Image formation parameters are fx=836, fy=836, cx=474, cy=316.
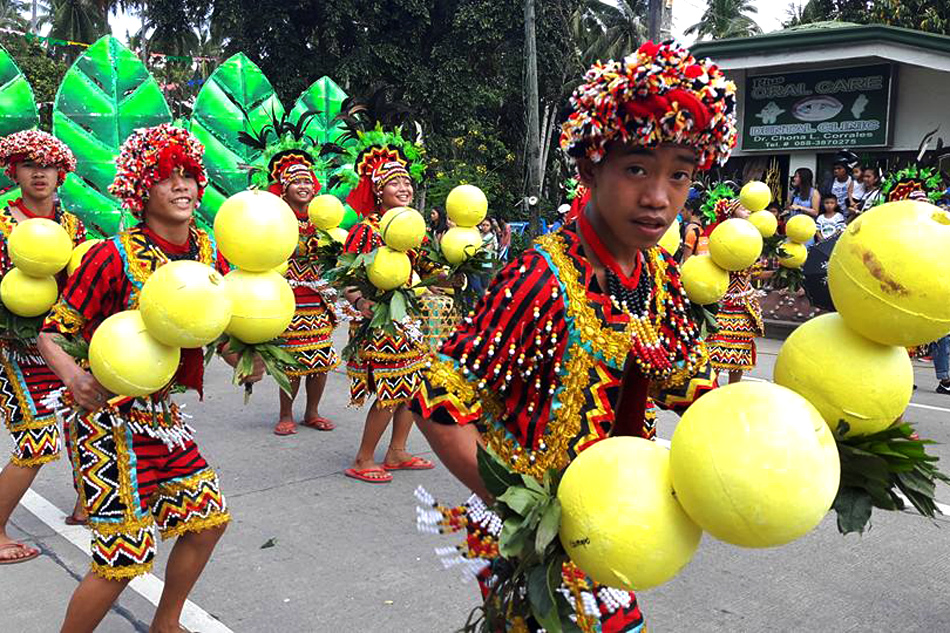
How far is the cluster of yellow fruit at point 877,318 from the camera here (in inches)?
53.5

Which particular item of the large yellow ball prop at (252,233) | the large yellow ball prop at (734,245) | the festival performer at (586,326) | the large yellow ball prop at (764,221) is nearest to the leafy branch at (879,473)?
the festival performer at (586,326)

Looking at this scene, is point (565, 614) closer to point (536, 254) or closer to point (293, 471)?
point (536, 254)

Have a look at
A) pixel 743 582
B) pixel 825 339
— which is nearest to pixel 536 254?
pixel 825 339

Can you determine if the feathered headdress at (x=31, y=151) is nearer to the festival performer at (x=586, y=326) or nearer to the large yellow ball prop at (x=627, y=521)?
the festival performer at (x=586, y=326)

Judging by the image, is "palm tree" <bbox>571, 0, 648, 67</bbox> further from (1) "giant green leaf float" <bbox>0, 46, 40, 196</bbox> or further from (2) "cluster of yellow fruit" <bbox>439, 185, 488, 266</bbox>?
(2) "cluster of yellow fruit" <bbox>439, 185, 488, 266</bbox>

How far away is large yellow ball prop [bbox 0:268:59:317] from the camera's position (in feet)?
12.9

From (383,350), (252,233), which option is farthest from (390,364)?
(252,233)

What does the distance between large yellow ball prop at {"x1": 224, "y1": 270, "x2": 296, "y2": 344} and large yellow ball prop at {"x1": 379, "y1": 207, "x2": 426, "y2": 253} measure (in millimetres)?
2130

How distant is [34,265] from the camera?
384 centimetres

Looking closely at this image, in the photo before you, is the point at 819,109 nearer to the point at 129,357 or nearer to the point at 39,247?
the point at 39,247

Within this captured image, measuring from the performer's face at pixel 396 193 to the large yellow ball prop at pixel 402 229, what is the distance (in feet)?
1.76

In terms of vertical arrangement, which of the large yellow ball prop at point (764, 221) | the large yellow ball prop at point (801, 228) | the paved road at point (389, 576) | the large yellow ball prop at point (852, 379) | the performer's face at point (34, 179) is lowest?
the paved road at point (389, 576)

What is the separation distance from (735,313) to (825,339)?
5.96 meters

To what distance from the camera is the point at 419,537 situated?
4.57 metres
